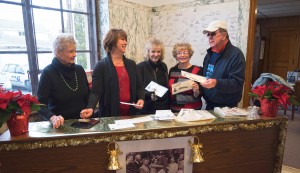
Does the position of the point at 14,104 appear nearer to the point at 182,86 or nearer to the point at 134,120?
the point at 134,120

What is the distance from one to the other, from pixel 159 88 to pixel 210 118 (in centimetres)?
58

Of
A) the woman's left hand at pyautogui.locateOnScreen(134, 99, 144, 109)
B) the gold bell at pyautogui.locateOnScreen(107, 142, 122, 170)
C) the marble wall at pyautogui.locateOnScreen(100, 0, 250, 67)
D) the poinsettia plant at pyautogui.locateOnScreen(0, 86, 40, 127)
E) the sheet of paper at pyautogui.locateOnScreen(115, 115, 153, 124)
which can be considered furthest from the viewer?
the marble wall at pyautogui.locateOnScreen(100, 0, 250, 67)

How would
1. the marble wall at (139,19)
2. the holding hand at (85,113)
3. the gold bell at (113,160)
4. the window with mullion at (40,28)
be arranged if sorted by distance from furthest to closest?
the marble wall at (139,19), the window with mullion at (40,28), the holding hand at (85,113), the gold bell at (113,160)

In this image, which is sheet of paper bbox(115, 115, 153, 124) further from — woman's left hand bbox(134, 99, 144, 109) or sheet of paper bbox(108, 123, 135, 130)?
woman's left hand bbox(134, 99, 144, 109)

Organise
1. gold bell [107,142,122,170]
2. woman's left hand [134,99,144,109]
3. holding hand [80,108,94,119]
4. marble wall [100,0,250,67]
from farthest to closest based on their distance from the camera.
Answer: marble wall [100,0,250,67] < woman's left hand [134,99,144,109] < holding hand [80,108,94,119] < gold bell [107,142,122,170]

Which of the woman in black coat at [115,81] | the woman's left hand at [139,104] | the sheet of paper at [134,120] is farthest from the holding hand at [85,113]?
the woman's left hand at [139,104]

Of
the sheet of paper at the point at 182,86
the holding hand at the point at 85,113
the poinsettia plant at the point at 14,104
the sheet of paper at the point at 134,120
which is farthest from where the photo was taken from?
the sheet of paper at the point at 182,86

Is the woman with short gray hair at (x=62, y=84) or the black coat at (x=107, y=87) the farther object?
the black coat at (x=107, y=87)

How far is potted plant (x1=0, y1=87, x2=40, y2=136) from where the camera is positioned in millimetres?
1060

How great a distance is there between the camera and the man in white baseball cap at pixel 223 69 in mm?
1671

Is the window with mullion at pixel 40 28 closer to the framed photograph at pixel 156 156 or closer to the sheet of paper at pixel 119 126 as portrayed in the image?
the sheet of paper at pixel 119 126

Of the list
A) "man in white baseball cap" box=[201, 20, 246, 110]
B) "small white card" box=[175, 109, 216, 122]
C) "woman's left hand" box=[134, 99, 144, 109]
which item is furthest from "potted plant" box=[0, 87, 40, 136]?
"man in white baseball cap" box=[201, 20, 246, 110]

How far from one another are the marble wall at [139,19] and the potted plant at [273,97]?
1062 mm

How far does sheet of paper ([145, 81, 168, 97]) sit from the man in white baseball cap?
0.35 m
